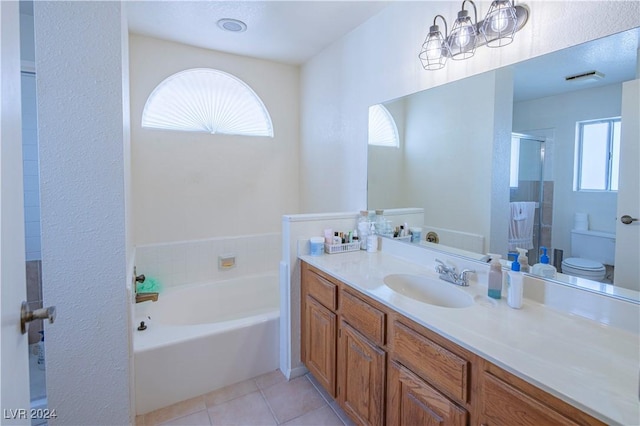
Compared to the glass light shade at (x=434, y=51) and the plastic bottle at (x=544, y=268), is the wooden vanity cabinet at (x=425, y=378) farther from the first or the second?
the glass light shade at (x=434, y=51)

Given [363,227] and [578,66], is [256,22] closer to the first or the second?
[363,227]

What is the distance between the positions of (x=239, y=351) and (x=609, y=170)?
7.19ft

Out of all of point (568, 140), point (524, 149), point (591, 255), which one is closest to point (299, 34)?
point (524, 149)

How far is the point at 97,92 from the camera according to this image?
4.84ft

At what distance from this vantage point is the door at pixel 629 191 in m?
1.09

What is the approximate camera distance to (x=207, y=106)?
2932 millimetres

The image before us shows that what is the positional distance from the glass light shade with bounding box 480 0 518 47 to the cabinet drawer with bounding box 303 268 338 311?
4.69ft

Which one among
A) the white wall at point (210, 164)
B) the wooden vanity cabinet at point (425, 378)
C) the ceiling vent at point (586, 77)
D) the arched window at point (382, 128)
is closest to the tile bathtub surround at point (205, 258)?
the white wall at point (210, 164)

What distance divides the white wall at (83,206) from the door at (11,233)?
0.75 m

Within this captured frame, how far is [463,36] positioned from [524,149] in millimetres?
644

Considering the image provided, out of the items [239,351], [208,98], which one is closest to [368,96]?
[208,98]

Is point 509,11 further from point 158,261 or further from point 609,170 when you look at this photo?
point 158,261

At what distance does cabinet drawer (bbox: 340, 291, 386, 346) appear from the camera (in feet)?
4.58

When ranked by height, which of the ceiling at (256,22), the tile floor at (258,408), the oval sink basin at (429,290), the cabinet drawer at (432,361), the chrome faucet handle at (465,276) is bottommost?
the tile floor at (258,408)
